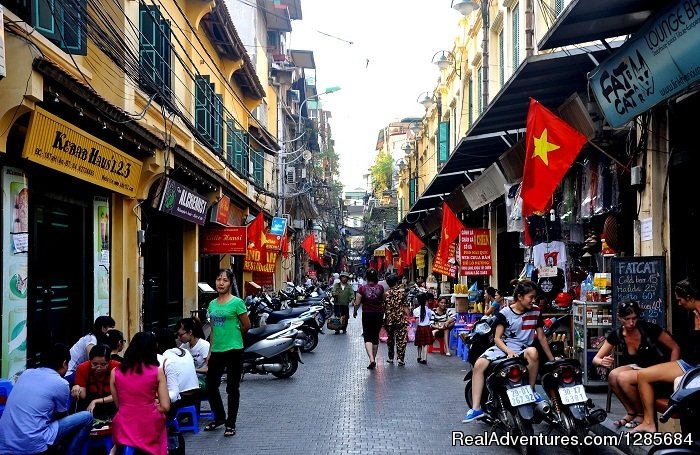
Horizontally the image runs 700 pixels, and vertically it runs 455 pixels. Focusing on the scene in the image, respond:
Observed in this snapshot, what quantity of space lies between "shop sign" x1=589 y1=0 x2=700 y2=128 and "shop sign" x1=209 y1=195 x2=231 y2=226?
12346 mm

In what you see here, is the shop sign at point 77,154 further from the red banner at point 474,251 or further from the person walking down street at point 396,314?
the red banner at point 474,251

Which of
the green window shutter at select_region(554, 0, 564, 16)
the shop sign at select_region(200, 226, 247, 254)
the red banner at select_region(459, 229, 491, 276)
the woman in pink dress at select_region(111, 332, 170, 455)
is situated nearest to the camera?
the woman in pink dress at select_region(111, 332, 170, 455)

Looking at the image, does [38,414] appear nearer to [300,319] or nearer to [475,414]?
[475,414]

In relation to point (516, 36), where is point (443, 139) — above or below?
below

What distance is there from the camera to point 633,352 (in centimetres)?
767

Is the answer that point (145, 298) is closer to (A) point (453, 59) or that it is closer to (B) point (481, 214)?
(B) point (481, 214)

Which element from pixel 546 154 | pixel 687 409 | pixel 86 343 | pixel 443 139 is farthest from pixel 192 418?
pixel 443 139

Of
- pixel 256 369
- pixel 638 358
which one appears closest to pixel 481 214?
pixel 256 369

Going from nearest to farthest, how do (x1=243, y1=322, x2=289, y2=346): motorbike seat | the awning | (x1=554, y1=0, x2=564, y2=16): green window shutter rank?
the awning < (x1=243, y1=322, x2=289, y2=346): motorbike seat < (x1=554, y1=0, x2=564, y2=16): green window shutter

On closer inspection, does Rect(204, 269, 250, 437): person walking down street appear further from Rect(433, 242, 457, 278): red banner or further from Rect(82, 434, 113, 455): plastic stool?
Rect(433, 242, 457, 278): red banner

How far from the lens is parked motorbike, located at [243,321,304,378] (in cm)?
1249

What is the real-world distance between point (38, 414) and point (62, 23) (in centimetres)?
539

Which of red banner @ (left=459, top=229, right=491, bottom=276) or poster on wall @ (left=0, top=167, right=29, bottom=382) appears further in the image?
red banner @ (left=459, top=229, right=491, bottom=276)

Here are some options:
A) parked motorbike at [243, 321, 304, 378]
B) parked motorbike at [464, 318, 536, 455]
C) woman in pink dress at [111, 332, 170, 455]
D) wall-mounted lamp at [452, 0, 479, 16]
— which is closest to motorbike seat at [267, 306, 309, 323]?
parked motorbike at [243, 321, 304, 378]
